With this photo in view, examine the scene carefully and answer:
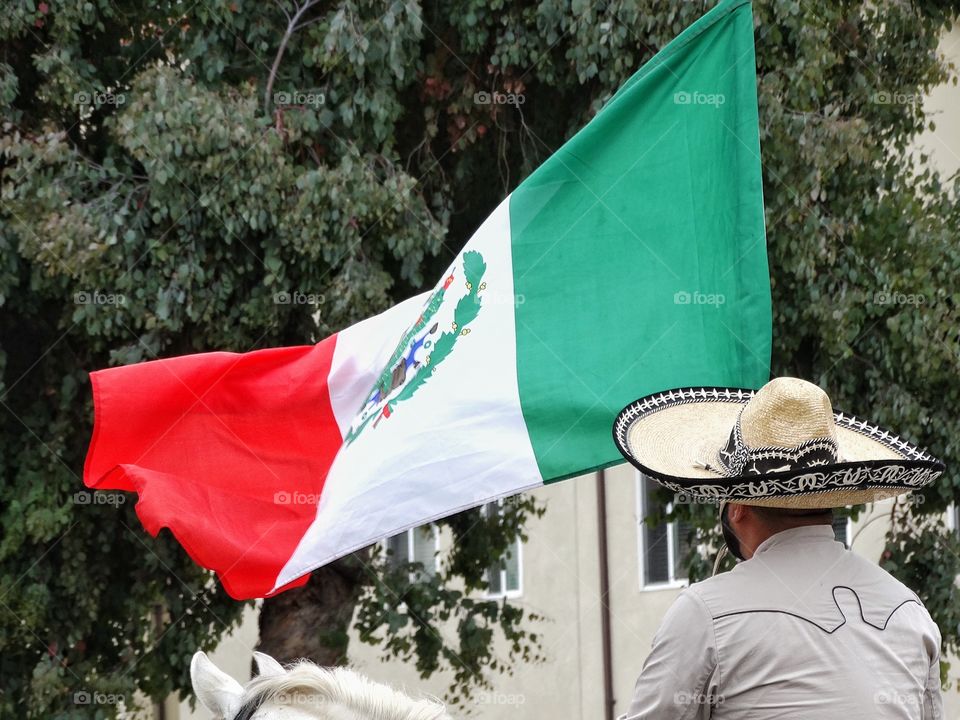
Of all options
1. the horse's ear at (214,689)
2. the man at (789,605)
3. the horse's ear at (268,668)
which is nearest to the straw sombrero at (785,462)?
the man at (789,605)

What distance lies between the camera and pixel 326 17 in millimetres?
7188

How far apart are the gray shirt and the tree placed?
460cm

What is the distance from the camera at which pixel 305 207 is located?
687cm

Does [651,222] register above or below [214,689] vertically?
above

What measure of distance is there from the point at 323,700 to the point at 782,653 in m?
0.88

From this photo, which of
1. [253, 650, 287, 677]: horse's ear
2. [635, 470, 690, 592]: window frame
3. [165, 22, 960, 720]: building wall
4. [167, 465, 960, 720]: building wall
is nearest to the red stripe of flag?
[253, 650, 287, 677]: horse's ear

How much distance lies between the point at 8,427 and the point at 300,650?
218 cm

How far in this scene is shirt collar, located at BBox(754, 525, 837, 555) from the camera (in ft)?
8.63

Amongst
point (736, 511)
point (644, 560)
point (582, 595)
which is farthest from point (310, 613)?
point (644, 560)

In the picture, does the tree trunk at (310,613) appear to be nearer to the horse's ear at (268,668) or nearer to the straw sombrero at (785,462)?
the horse's ear at (268,668)

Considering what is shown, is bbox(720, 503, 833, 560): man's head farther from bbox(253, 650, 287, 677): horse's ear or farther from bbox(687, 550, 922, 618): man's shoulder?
bbox(253, 650, 287, 677): horse's ear

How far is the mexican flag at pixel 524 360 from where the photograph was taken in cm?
464

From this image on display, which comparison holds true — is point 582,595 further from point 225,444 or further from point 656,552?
point 225,444

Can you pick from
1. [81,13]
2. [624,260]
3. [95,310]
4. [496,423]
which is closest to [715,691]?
[496,423]
